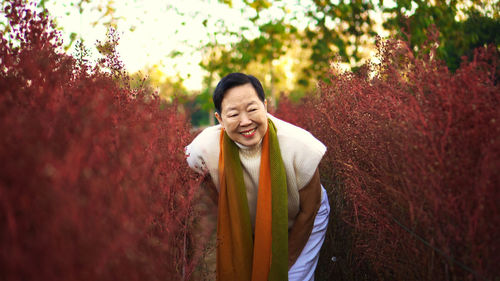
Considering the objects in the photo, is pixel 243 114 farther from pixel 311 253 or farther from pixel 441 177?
pixel 441 177

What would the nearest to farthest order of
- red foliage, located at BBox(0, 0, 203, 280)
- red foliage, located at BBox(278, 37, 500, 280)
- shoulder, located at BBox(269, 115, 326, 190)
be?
red foliage, located at BBox(0, 0, 203, 280)
red foliage, located at BBox(278, 37, 500, 280)
shoulder, located at BBox(269, 115, 326, 190)

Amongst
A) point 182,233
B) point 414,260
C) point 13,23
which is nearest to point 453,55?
point 414,260

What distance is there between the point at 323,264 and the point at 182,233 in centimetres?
209

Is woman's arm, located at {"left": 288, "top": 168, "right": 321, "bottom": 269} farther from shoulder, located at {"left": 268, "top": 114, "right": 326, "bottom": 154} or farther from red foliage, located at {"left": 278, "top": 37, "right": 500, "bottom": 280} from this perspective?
red foliage, located at {"left": 278, "top": 37, "right": 500, "bottom": 280}

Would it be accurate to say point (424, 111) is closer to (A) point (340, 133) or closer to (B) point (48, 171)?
(A) point (340, 133)

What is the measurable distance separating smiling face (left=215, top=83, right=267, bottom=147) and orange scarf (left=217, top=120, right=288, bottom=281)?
0.70 feet

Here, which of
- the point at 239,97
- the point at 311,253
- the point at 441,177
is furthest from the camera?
the point at 311,253

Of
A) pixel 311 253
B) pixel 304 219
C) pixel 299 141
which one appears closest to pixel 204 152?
pixel 299 141

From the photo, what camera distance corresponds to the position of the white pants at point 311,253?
2650 millimetres

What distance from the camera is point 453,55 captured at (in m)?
6.25

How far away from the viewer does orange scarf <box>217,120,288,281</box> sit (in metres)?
2.49

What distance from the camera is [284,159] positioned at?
8.69 ft

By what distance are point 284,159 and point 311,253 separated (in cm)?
81

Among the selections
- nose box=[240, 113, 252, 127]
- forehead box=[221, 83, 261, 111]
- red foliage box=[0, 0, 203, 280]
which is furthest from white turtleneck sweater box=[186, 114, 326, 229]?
red foliage box=[0, 0, 203, 280]
